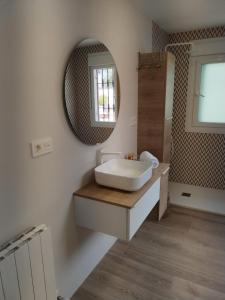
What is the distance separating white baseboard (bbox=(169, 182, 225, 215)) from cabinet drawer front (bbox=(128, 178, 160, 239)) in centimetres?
130

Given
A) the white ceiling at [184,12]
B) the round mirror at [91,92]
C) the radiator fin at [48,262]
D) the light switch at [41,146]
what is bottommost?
the radiator fin at [48,262]

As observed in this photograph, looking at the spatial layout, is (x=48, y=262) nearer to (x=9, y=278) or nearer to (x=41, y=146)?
(x=9, y=278)

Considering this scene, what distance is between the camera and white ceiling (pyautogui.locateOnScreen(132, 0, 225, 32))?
237 centimetres

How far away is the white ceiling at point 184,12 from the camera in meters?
2.37

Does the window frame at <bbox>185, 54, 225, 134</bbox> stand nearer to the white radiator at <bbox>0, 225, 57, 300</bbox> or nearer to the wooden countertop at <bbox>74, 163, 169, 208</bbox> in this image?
the wooden countertop at <bbox>74, 163, 169, 208</bbox>

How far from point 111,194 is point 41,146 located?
0.69 m

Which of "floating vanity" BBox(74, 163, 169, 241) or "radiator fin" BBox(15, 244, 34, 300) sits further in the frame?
"floating vanity" BBox(74, 163, 169, 241)

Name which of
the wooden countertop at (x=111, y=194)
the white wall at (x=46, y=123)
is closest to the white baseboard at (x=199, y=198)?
the wooden countertop at (x=111, y=194)

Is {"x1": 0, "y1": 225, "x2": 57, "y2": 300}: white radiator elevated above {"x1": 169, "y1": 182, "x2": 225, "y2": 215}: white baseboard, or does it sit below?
above

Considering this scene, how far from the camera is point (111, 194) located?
5.97 ft

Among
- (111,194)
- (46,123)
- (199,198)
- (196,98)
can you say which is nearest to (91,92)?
(46,123)

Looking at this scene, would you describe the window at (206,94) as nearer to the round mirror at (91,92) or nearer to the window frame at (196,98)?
the window frame at (196,98)

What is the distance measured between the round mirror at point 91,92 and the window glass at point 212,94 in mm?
1862

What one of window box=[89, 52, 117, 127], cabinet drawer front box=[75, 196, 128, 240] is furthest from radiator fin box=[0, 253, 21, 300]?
window box=[89, 52, 117, 127]
